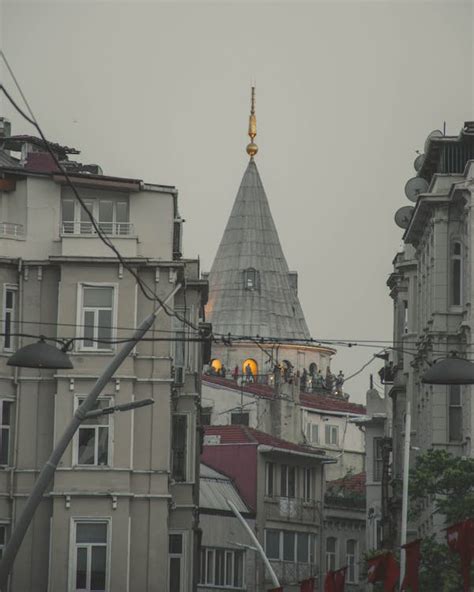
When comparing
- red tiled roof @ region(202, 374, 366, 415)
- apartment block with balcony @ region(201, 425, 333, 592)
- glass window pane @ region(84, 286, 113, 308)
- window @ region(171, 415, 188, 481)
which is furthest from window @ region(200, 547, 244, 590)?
red tiled roof @ region(202, 374, 366, 415)

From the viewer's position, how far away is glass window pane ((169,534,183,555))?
69438 mm

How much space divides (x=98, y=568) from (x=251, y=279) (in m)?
126

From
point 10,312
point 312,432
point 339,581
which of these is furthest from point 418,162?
point 312,432

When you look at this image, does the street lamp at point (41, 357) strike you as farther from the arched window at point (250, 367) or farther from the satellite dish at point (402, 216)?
the arched window at point (250, 367)

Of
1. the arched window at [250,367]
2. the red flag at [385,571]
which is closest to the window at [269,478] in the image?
the red flag at [385,571]

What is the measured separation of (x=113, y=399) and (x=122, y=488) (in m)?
2.63

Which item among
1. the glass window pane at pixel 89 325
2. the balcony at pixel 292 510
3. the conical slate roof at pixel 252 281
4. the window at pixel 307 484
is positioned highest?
the conical slate roof at pixel 252 281

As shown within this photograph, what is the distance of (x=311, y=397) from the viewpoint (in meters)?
162

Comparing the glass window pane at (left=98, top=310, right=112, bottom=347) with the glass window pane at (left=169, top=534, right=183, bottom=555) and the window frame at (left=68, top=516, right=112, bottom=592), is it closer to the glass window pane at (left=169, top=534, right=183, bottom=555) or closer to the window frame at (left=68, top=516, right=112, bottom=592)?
the window frame at (left=68, top=516, right=112, bottom=592)

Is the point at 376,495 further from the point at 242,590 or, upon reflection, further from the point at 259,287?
the point at 259,287

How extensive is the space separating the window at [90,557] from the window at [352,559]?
53.5 meters

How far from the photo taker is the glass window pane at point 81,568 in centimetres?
6362

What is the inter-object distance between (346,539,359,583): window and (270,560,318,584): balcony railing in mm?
6985

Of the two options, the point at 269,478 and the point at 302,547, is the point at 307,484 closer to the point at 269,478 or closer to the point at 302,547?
the point at 302,547
